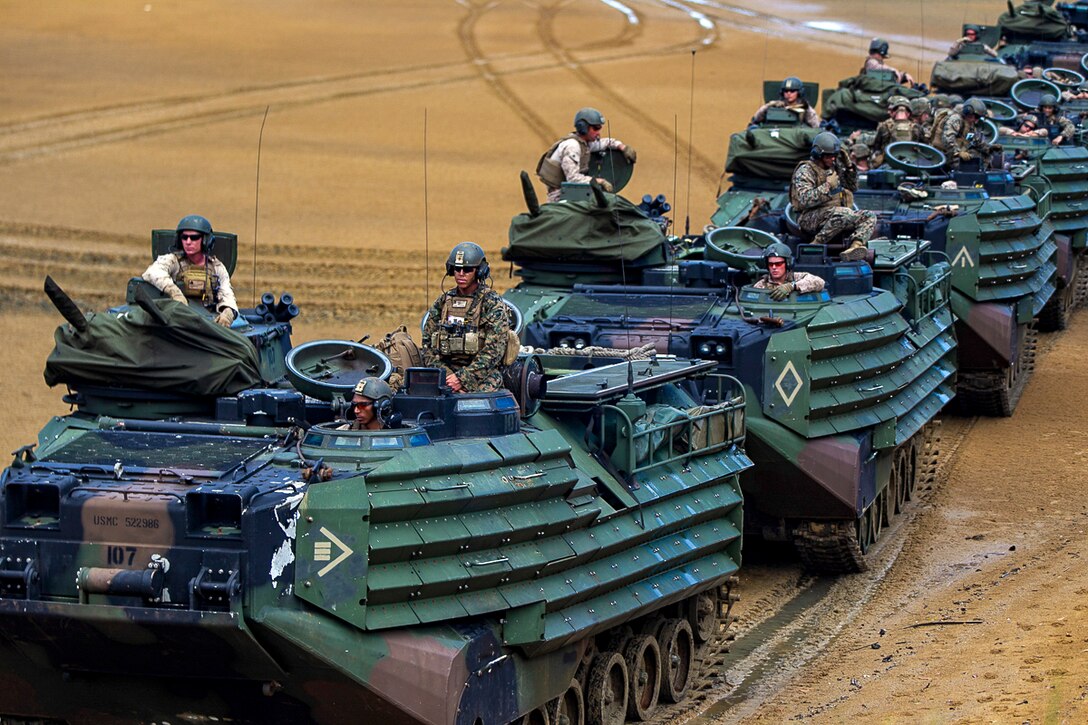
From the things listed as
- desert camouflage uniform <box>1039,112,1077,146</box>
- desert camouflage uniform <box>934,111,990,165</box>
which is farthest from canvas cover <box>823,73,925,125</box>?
desert camouflage uniform <box>934,111,990,165</box>

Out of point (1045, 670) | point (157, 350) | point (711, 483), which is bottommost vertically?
point (1045, 670)

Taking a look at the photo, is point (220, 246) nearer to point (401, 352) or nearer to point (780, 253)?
point (401, 352)

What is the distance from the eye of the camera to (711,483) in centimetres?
1441

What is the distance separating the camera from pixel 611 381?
1394 cm

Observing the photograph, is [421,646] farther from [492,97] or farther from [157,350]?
[492,97]

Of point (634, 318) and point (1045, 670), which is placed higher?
point (634, 318)

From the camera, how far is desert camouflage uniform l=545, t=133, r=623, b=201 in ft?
67.5

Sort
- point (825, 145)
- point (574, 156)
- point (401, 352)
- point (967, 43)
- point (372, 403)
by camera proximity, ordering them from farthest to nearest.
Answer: point (967, 43)
point (574, 156)
point (825, 145)
point (401, 352)
point (372, 403)

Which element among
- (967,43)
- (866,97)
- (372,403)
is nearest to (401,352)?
(372,403)

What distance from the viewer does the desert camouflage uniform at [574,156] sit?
20562 mm

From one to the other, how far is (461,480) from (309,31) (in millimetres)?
42313

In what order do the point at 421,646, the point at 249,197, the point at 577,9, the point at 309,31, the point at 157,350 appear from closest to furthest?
1. the point at 421,646
2. the point at 157,350
3. the point at 249,197
4. the point at 309,31
5. the point at 577,9

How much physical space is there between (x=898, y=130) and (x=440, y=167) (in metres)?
14.1

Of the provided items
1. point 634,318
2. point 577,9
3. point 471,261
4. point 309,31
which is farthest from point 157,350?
point 577,9
